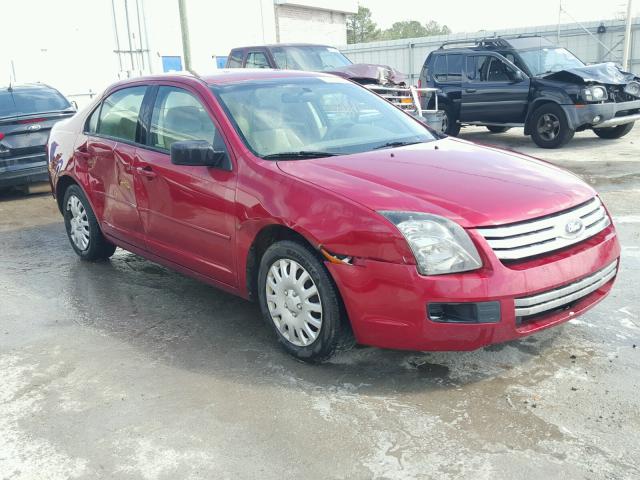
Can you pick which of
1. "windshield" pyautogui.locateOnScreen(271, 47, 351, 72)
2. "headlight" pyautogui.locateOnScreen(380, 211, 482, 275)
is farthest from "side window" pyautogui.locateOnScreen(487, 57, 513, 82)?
"headlight" pyautogui.locateOnScreen(380, 211, 482, 275)

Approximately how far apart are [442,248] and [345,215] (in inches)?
20.6

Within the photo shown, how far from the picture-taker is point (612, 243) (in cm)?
382

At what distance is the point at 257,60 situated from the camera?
1269cm

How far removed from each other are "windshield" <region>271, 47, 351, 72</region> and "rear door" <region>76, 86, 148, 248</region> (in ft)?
23.0

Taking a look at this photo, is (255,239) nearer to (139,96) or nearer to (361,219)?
(361,219)

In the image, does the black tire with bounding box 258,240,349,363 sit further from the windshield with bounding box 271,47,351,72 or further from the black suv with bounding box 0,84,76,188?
the windshield with bounding box 271,47,351,72

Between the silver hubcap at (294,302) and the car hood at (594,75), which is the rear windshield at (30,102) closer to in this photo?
the silver hubcap at (294,302)

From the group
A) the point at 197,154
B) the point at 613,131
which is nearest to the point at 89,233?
the point at 197,154

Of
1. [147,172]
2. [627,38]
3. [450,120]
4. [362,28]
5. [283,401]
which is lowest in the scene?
[283,401]

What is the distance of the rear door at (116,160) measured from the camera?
16.6ft

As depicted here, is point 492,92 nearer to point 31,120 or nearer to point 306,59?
point 306,59

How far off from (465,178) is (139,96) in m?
2.69

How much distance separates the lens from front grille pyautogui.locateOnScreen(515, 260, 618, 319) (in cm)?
330

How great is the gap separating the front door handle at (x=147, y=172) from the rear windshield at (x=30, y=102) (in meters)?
5.59
